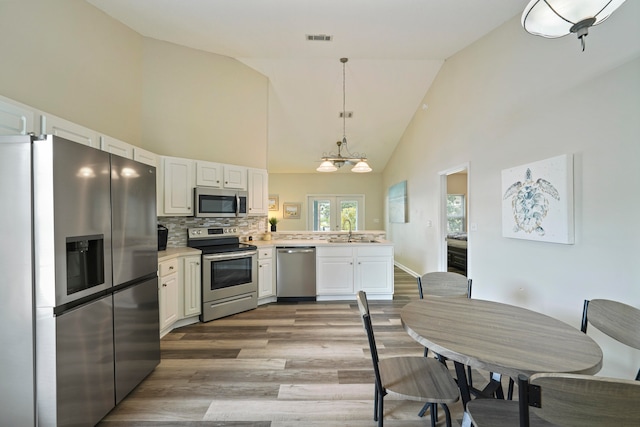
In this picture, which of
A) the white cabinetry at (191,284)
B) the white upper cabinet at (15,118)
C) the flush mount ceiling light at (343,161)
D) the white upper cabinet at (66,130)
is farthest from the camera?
the flush mount ceiling light at (343,161)

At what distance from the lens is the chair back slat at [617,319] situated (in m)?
1.40

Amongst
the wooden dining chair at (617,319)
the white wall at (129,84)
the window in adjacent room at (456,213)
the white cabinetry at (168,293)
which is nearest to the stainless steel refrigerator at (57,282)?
the white cabinetry at (168,293)

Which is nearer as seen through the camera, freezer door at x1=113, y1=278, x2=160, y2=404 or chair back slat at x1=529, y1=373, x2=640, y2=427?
chair back slat at x1=529, y1=373, x2=640, y2=427

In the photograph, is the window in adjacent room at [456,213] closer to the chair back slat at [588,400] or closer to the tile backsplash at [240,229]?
the tile backsplash at [240,229]

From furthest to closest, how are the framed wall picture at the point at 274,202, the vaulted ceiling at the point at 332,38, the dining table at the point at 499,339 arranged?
1. the framed wall picture at the point at 274,202
2. the vaulted ceiling at the point at 332,38
3. the dining table at the point at 499,339

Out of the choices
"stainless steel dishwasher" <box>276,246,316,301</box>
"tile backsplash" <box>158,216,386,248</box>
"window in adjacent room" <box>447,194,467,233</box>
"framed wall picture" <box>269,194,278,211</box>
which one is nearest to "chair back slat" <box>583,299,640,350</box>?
"stainless steel dishwasher" <box>276,246,316,301</box>

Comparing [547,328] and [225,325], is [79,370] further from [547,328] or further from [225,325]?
[547,328]

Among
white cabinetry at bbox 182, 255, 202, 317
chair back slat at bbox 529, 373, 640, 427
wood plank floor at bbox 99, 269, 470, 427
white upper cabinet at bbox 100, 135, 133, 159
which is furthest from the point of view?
white cabinetry at bbox 182, 255, 202, 317

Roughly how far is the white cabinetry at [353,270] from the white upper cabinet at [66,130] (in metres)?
2.92

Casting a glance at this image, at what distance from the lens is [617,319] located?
1479 millimetres

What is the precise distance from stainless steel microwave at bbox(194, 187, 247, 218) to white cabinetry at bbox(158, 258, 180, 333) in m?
0.79

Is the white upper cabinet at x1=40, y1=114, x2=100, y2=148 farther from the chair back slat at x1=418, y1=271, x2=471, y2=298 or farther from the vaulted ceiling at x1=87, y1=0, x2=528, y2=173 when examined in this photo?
the chair back slat at x1=418, y1=271, x2=471, y2=298

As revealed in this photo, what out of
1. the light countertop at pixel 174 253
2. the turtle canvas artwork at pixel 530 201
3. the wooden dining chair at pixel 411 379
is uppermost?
the turtle canvas artwork at pixel 530 201

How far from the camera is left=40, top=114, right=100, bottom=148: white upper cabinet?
191 centimetres
